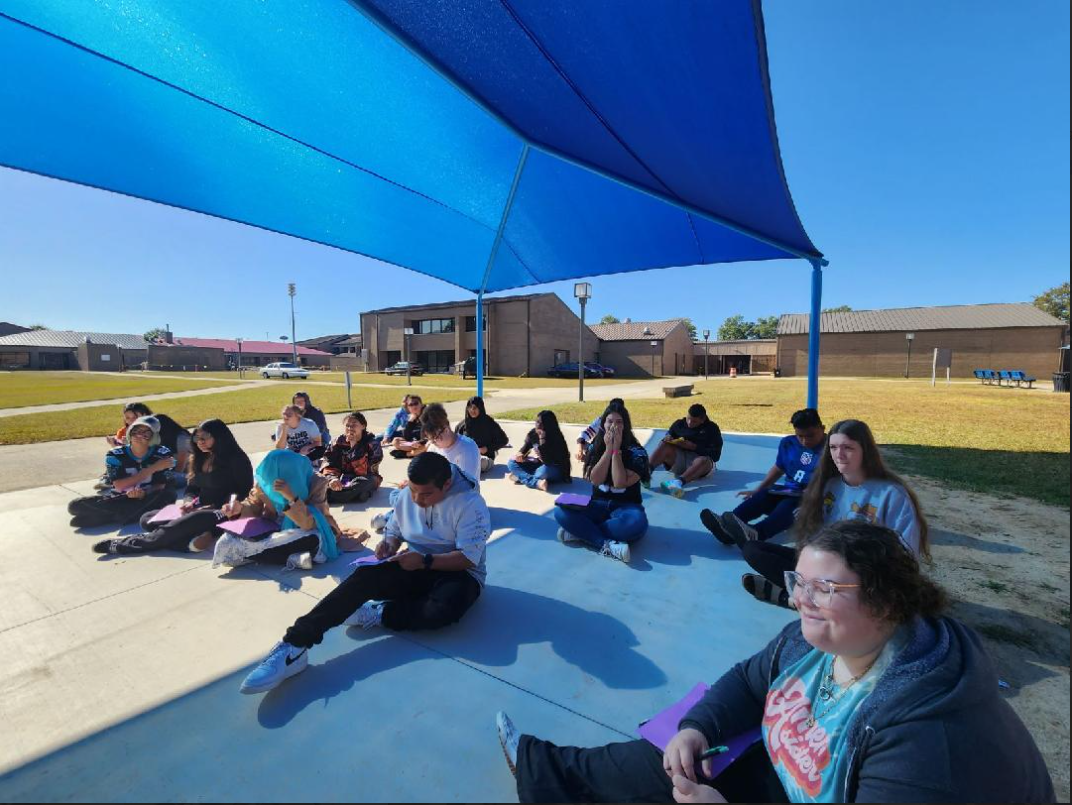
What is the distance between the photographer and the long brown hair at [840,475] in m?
2.75

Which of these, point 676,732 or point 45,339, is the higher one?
point 45,339

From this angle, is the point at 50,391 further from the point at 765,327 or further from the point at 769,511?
the point at 765,327

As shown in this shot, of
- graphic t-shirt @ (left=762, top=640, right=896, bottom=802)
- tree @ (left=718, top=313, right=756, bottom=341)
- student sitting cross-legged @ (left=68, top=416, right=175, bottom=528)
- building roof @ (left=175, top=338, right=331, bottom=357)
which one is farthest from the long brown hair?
tree @ (left=718, top=313, right=756, bottom=341)

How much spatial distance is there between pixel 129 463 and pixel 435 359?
4152 centimetres

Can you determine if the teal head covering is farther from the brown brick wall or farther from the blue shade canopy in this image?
the brown brick wall

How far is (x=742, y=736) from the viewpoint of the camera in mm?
1560

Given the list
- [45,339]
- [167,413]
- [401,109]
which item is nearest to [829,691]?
[401,109]

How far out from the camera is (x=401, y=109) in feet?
12.8

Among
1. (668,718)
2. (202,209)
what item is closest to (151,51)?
(202,209)

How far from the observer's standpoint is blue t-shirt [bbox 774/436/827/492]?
4160 millimetres

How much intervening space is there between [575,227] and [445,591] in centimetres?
513

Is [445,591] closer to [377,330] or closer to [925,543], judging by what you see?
[925,543]

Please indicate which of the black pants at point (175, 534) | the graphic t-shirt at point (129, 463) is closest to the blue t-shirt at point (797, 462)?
the black pants at point (175, 534)

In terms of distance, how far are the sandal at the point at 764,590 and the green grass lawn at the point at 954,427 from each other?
4799mm
